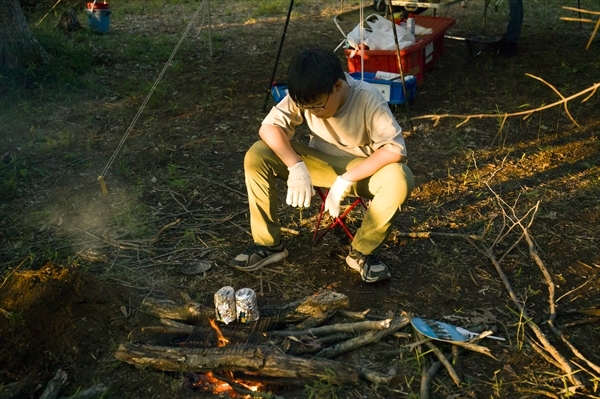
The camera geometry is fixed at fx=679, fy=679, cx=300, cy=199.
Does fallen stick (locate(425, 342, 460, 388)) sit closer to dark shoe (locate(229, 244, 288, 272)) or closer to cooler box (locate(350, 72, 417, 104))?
dark shoe (locate(229, 244, 288, 272))

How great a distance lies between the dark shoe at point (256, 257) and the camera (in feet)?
12.8

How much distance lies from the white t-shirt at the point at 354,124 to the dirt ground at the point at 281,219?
172 mm

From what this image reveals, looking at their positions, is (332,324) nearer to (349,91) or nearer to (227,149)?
(349,91)

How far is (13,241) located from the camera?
430 centimetres

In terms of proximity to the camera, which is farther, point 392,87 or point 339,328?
point 392,87

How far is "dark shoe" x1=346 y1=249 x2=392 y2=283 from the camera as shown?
12.2ft

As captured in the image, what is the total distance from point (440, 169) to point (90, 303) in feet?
9.41

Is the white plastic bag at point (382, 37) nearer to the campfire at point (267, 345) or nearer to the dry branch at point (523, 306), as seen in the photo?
the dry branch at point (523, 306)

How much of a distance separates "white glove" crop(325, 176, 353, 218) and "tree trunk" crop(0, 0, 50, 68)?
4499 millimetres

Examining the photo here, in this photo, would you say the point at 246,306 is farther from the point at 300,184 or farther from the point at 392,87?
the point at 392,87

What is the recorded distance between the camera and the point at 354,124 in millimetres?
3676

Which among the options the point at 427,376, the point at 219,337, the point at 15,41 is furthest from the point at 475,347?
the point at 15,41

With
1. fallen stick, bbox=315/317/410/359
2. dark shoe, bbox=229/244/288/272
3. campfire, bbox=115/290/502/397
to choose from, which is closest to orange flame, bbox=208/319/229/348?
campfire, bbox=115/290/502/397

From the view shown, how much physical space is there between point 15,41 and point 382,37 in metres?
3.66
